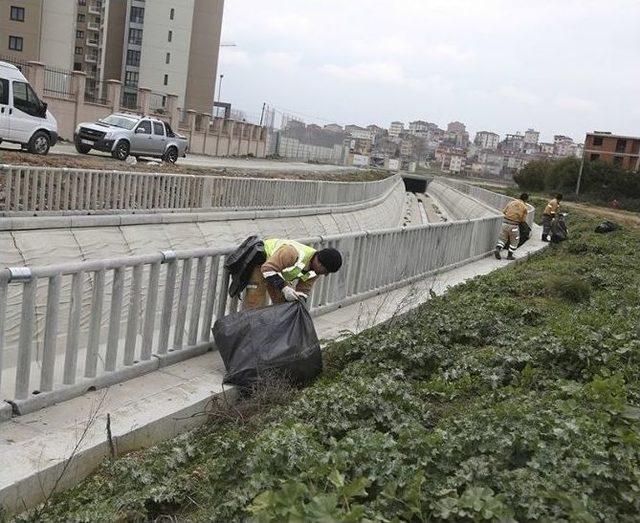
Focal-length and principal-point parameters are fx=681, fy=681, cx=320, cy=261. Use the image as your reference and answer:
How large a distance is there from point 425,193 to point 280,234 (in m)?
57.5

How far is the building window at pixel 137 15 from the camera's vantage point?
248ft

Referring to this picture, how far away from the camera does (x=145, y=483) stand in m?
3.82

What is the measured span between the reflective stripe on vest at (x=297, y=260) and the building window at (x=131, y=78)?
75616mm

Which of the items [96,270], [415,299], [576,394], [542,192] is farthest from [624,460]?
[542,192]

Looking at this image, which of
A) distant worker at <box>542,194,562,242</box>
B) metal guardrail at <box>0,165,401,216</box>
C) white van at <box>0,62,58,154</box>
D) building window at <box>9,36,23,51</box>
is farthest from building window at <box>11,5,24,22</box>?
distant worker at <box>542,194,562,242</box>

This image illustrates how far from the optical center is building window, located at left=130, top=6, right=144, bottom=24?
75688 millimetres

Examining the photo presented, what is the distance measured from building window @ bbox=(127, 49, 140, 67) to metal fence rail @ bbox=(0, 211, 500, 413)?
72.8 meters

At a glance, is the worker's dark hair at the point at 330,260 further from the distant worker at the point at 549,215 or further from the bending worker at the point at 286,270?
the distant worker at the point at 549,215

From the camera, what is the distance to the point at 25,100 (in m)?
19.1

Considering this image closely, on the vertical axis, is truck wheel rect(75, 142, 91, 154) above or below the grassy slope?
above

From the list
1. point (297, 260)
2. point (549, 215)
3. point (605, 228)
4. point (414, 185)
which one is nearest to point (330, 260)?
point (297, 260)

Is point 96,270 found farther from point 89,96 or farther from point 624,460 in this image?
point 89,96

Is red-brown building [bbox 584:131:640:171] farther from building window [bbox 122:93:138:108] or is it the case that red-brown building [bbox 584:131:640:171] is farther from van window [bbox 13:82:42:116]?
van window [bbox 13:82:42:116]

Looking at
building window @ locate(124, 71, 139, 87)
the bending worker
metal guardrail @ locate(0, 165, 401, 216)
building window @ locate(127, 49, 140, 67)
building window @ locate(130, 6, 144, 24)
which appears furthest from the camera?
building window @ locate(124, 71, 139, 87)
